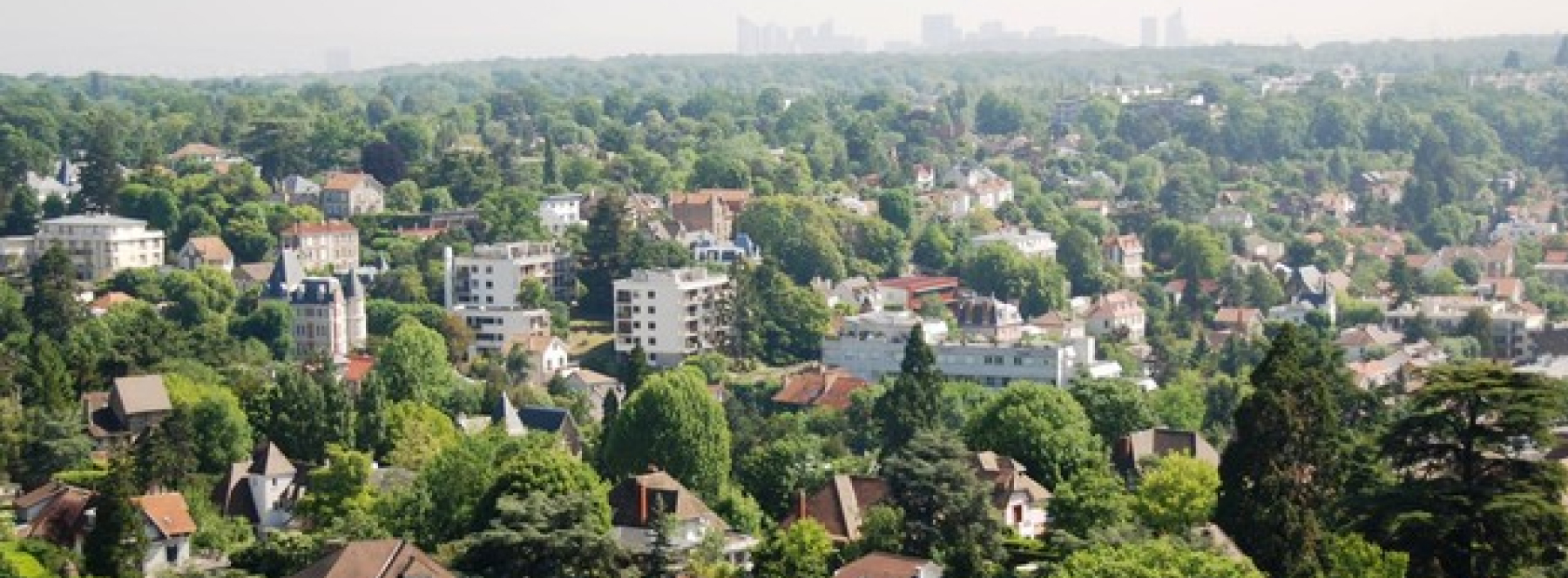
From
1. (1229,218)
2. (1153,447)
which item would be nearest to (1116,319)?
(1229,218)

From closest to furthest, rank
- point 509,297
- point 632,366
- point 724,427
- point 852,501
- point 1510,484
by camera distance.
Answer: point 1510,484 < point 852,501 < point 724,427 < point 632,366 < point 509,297

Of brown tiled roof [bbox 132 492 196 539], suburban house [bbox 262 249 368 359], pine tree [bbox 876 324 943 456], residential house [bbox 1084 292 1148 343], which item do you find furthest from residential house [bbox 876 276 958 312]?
brown tiled roof [bbox 132 492 196 539]

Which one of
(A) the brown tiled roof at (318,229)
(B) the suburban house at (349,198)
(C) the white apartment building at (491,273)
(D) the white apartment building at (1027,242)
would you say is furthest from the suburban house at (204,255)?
(D) the white apartment building at (1027,242)

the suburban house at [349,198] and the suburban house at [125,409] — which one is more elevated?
the suburban house at [349,198]

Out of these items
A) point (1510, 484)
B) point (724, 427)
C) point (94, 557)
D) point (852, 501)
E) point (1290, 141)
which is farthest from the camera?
point (1290, 141)

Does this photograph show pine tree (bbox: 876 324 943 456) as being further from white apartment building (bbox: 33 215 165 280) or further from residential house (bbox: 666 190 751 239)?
residential house (bbox: 666 190 751 239)

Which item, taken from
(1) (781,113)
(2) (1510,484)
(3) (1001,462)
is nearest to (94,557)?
(3) (1001,462)

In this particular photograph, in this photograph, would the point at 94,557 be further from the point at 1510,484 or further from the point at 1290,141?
the point at 1290,141

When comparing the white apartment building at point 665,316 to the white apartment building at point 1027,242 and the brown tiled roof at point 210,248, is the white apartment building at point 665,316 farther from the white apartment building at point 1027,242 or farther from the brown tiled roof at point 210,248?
the white apartment building at point 1027,242
